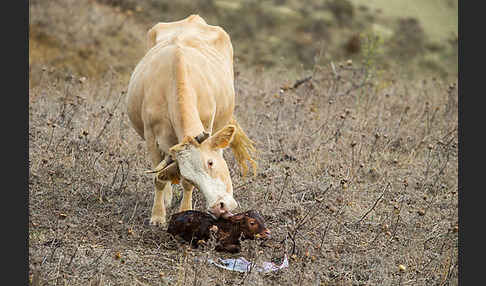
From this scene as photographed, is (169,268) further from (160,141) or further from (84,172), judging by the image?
(84,172)

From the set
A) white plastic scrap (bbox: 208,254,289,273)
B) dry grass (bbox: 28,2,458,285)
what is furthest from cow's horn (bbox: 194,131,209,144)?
white plastic scrap (bbox: 208,254,289,273)

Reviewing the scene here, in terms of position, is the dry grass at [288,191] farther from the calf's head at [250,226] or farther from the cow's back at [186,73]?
the cow's back at [186,73]

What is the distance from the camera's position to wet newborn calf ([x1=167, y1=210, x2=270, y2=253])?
576 centimetres

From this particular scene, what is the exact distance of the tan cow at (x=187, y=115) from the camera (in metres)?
5.34

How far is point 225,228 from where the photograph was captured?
18.9ft

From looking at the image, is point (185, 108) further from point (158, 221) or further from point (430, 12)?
point (430, 12)

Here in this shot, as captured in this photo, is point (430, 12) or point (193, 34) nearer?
point (193, 34)

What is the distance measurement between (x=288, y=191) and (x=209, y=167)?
227cm

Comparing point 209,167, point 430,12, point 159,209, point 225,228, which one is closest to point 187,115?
point 209,167

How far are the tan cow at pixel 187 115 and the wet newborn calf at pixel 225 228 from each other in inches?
13.5

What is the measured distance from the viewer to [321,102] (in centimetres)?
1071

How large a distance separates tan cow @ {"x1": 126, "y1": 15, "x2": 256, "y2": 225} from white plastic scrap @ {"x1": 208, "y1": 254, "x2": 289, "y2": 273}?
0.55 m

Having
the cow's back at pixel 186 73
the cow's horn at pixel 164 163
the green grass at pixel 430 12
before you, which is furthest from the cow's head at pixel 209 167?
the green grass at pixel 430 12

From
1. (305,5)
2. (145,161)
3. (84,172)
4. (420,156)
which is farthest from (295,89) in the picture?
(305,5)
